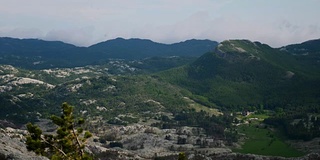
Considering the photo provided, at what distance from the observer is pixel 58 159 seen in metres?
65.6

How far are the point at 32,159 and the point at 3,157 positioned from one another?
1233 cm

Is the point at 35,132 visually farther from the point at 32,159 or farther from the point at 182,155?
the point at 32,159

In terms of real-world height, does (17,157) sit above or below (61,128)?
below

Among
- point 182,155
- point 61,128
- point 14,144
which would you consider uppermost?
point 61,128

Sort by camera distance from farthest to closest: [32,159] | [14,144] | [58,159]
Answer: [14,144]
[32,159]
[58,159]

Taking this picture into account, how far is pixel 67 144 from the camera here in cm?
6719

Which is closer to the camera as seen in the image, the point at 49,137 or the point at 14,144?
the point at 49,137

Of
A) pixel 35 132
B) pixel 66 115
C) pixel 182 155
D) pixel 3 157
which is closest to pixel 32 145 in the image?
pixel 35 132

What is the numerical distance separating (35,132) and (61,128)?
4288 mm

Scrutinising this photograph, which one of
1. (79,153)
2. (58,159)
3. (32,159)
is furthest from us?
(32,159)

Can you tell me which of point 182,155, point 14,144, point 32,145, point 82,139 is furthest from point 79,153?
point 14,144

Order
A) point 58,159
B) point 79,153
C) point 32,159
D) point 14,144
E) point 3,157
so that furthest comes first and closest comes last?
point 14,144, point 32,159, point 3,157, point 79,153, point 58,159

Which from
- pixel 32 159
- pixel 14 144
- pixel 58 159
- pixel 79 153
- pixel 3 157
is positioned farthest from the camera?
pixel 14 144

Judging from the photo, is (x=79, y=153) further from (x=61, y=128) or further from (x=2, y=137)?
(x=2, y=137)
